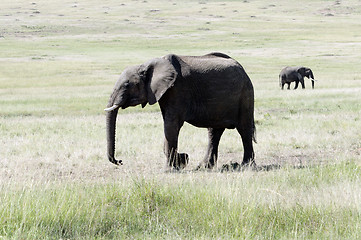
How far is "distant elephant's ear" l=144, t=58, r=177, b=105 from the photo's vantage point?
10.5 meters

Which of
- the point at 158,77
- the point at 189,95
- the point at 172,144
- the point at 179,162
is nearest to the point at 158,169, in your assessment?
the point at 179,162

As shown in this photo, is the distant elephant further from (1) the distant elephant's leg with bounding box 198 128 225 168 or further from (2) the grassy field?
(1) the distant elephant's leg with bounding box 198 128 225 168

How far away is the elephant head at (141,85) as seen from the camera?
10492mm

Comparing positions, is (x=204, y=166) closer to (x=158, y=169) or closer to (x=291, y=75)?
(x=158, y=169)

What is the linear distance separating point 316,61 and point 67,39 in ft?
154

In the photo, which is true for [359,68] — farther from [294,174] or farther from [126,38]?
[126,38]

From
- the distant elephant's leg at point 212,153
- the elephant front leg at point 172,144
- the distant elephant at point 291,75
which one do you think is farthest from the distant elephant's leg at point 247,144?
the distant elephant at point 291,75

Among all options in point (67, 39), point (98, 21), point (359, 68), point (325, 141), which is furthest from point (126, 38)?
point (325, 141)

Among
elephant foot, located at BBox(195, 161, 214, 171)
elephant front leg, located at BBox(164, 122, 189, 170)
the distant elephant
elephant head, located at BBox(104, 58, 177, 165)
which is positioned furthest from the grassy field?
the distant elephant

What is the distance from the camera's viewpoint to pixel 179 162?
10.7 metres

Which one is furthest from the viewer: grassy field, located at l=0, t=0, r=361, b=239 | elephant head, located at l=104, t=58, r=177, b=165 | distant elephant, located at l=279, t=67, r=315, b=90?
distant elephant, located at l=279, t=67, r=315, b=90

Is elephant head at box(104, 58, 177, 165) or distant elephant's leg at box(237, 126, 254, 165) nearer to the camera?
elephant head at box(104, 58, 177, 165)

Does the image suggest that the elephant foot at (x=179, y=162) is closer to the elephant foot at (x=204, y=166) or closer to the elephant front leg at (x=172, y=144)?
the elephant front leg at (x=172, y=144)

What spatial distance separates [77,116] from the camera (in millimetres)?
21453
